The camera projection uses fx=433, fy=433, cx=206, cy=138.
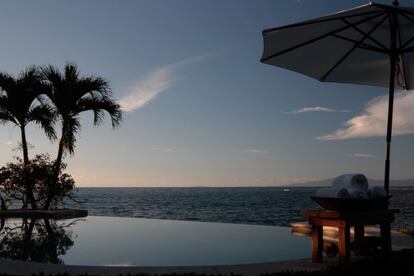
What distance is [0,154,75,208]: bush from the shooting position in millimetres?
16203

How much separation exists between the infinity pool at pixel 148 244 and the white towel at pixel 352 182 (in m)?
2.08

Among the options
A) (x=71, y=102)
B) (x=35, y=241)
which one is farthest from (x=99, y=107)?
(x=35, y=241)

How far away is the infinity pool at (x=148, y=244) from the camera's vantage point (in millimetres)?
7004

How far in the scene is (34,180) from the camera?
16.3m

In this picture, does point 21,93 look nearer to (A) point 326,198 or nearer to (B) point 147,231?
(B) point 147,231

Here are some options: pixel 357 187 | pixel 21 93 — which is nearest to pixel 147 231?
pixel 357 187

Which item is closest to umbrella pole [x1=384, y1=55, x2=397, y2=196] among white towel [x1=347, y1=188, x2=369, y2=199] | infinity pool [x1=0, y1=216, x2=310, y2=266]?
white towel [x1=347, y1=188, x2=369, y2=199]

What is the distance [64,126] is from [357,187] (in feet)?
41.1

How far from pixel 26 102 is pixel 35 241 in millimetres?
8284

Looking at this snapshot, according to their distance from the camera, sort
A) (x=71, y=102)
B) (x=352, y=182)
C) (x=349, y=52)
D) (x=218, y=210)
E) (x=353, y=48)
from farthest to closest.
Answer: (x=218, y=210), (x=71, y=102), (x=349, y=52), (x=353, y=48), (x=352, y=182)

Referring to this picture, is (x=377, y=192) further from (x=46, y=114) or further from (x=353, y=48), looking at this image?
(x=46, y=114)

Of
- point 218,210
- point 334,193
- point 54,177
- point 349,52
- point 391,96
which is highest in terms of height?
Answer: point 349,52

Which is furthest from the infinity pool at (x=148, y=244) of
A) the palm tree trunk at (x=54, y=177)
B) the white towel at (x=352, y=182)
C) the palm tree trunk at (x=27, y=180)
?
the palm tree trunk at (x=27, y=180)

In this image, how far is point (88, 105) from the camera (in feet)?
51.9
